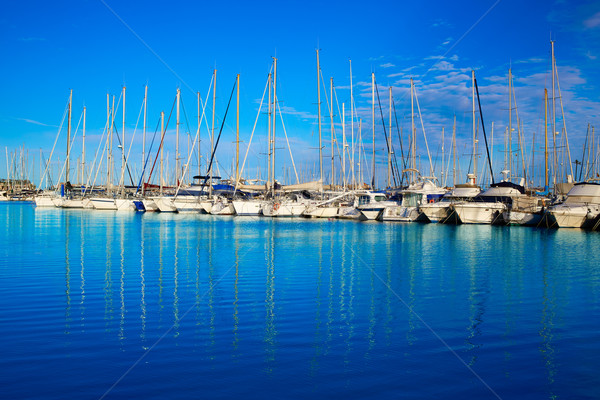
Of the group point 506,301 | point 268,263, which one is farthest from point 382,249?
point 506,301

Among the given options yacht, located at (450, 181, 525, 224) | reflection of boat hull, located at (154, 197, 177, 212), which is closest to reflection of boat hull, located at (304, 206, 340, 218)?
yacht, located at (450, 181, 525, 224)

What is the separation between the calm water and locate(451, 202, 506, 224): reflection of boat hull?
81.6ft

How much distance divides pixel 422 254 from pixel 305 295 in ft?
40.5

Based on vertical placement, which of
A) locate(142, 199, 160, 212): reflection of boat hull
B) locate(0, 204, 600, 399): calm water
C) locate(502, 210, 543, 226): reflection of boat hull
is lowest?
locate(0, 204, 600, 399): calm water

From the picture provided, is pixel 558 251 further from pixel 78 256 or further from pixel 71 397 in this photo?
pixel 71 397

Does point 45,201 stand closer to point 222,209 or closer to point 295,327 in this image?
point 222,209

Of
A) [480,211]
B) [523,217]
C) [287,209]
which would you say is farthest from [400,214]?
[287,209]

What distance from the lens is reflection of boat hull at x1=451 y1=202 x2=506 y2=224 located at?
154 ft

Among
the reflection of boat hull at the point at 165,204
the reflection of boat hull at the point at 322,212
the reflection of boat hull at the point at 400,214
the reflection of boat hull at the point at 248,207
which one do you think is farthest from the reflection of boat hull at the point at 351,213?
the reflection of boat hull at the point at 165,204

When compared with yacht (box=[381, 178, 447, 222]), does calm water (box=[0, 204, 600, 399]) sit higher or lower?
lower

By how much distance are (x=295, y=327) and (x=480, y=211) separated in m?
40.3

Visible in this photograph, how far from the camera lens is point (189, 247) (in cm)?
2633

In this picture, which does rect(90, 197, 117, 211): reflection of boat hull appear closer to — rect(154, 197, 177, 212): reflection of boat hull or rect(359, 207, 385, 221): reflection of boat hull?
rect(154, 197, 177, 212): reflection of boat hull

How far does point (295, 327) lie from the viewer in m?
10.5
